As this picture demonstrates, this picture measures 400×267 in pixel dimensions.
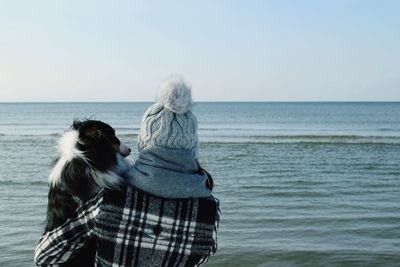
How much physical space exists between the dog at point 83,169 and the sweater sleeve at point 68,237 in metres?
0.02

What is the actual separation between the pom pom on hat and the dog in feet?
0.75

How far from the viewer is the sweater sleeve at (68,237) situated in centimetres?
181

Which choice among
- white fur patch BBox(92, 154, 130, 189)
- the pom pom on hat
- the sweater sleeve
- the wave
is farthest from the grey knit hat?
the wave

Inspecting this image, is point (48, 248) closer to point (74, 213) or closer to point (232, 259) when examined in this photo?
point (74, 213)

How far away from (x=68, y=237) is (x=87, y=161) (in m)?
0.29

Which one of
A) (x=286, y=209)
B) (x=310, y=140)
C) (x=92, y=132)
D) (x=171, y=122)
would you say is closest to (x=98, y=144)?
(x=92, y=132)

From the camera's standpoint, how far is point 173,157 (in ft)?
5.96

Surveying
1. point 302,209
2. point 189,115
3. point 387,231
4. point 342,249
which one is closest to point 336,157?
point 302,209

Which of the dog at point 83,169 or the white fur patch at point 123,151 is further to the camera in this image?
the white fur patch at point 123,151

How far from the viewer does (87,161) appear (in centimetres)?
177

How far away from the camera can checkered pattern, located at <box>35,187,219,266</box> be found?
1796 mm

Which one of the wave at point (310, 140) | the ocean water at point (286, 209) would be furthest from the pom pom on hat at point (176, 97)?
the wave at point (310, 140)

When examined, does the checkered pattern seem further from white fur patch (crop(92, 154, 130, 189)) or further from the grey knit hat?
the grey knit hat

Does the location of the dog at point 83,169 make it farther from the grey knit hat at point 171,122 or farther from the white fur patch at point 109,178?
the grey knit hat at point 171,122
